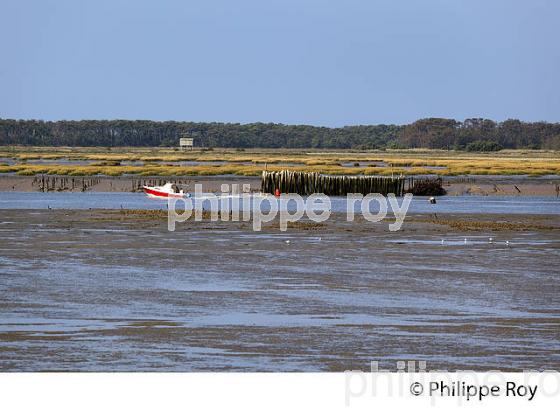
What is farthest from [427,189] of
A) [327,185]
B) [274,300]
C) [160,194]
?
[274,300]

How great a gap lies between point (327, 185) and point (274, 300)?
48.2m

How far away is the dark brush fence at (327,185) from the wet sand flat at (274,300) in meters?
29.8

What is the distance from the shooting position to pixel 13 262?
2867cm

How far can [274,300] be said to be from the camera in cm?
2191

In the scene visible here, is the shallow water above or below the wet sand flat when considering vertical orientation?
below

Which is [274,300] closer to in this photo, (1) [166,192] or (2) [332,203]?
(2) [332,203]

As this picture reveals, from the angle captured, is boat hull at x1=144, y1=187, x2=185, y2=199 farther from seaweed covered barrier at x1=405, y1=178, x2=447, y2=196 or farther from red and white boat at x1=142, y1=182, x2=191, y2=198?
seaweed covered barrier at x1=405, y1=178, x2=447, y2=196

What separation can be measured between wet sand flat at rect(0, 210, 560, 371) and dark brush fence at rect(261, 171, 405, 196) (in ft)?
97.9

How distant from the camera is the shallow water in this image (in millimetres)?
56000

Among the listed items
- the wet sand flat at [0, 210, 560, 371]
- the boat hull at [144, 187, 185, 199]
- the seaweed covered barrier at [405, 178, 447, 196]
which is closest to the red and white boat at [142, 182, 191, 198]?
the boat hull at [144, 187, 185, 199]
